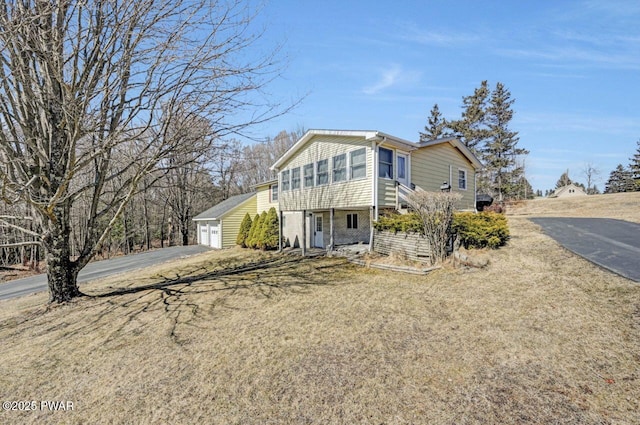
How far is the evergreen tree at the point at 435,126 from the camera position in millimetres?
34688

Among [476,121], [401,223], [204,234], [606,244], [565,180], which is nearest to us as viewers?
[606,244]

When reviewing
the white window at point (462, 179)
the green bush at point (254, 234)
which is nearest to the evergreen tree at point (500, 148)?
the white window at point (462, 179)

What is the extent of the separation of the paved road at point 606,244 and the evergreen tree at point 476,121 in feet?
74.0

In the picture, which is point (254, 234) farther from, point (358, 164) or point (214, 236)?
point (358, 164)

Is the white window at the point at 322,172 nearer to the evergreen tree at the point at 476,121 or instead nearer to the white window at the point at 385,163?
A: the white window at the point at 385,163

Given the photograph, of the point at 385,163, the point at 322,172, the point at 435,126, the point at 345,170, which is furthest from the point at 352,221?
the point at 435,126

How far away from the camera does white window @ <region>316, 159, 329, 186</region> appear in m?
13.3

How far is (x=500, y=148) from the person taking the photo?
3052 centimetres

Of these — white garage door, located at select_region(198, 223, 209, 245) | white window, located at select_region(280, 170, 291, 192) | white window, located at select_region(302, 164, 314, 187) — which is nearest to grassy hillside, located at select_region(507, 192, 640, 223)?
white window, located at select_region(302, 164, 314, 187)

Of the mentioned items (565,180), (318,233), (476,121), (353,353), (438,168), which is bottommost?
(353,353)

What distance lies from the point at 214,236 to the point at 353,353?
66.4ft

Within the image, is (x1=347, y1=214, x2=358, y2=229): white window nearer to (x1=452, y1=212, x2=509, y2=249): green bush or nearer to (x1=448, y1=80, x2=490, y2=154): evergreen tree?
(x1=452, y1=212, x2=509, y2=249): green bush

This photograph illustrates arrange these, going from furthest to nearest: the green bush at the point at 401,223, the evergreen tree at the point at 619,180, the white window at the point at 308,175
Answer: the evergreen tree at the point at 619,180 < the white window at the point at 308,175 < the green bush at the point at 401,223

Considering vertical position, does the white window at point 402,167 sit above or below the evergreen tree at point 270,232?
above
